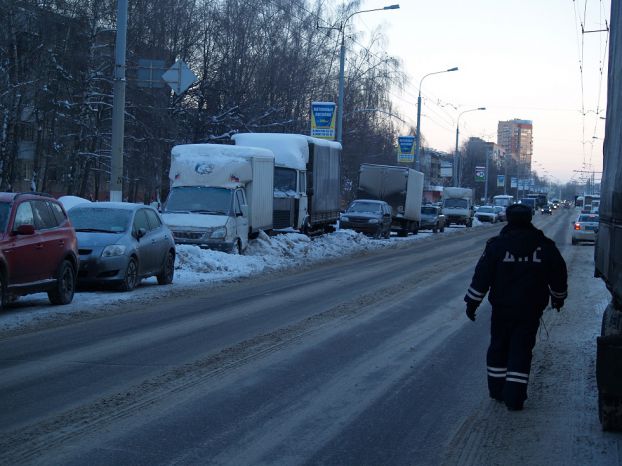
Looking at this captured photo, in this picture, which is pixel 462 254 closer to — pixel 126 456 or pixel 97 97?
pixel 97 97

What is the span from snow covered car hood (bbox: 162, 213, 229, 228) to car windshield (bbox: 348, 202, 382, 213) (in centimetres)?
1794

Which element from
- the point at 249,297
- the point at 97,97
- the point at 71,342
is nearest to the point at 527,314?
the point at 71,342

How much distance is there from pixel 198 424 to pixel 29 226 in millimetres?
6470

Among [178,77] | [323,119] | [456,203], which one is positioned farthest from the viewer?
[456,203]

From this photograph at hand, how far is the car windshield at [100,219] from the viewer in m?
15.7

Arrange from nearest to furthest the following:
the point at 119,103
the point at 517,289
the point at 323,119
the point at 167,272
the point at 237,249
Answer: the point at 517,289 < the point at 167,272 < the point at 119,103 < the point at 237,249 < the point at 323,119

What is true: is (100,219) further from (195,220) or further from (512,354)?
(512,354)

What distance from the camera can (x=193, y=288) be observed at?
16625 millimetres

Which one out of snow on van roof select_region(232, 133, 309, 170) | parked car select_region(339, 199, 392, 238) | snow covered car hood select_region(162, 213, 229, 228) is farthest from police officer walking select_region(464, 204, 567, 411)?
parked car select_region(339, 199, 392, 238)

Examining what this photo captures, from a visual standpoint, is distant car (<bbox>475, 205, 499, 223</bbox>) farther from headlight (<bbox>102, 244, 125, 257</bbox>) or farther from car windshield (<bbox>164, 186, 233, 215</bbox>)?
headlight (<bbox>102, 244, 125, 257</bbox>)

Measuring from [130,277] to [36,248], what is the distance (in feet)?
10.5

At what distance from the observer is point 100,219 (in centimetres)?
1600

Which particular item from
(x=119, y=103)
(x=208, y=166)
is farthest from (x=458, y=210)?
(x=119, y=103)

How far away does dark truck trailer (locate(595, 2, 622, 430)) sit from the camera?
578cm
